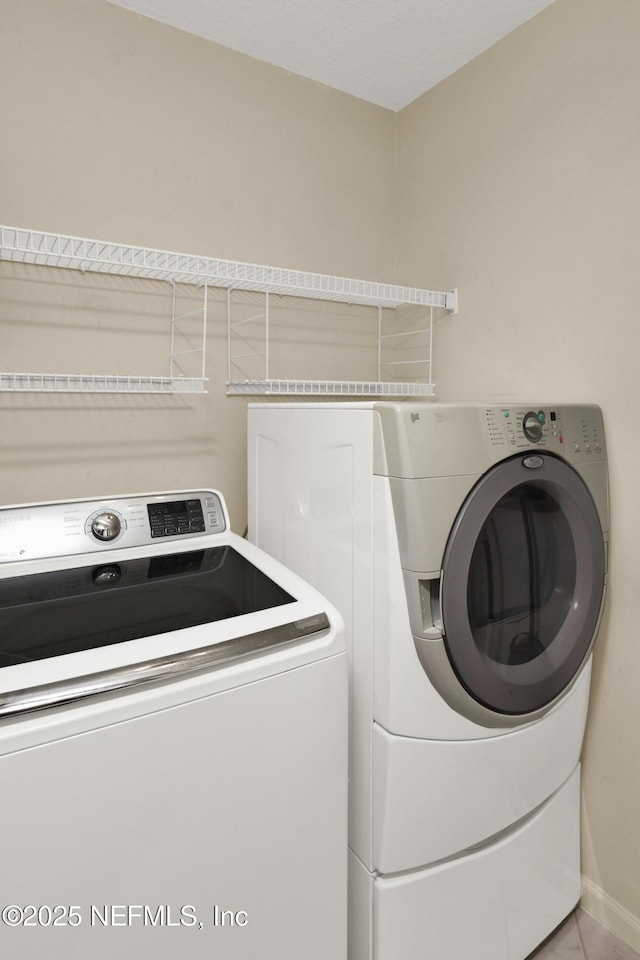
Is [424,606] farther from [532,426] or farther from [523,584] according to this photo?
[532,426]

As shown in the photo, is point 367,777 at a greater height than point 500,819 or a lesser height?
greater

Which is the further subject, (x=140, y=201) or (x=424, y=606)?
(x=140, y=201)

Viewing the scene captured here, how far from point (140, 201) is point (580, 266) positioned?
1270 millimetres

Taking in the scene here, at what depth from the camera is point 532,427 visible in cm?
122

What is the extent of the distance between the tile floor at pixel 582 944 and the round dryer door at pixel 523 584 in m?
0.72

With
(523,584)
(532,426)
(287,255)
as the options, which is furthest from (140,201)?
(523,584)

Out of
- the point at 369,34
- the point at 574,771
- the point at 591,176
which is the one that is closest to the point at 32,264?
the point at 369,34

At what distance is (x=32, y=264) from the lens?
1.49m

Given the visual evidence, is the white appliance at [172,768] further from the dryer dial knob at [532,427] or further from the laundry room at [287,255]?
the dryer dial knob at [532,427]

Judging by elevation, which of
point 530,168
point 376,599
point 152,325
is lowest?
point 376,599

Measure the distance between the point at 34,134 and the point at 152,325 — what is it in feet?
1.83

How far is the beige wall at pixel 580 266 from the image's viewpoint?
54.5 inches

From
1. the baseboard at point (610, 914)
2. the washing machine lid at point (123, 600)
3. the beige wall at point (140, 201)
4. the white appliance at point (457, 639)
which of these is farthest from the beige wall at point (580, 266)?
the washing machine lid at point (123, 600)

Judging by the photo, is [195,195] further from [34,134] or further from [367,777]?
[367,777]
